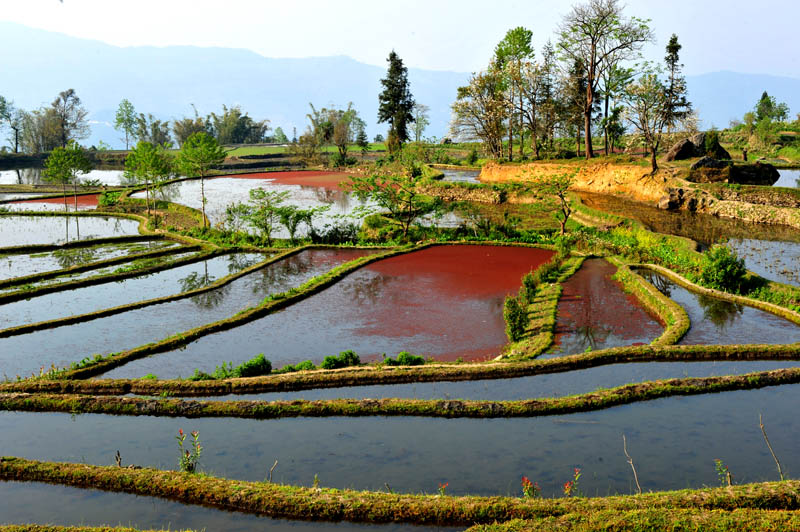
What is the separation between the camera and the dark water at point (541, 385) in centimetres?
1622

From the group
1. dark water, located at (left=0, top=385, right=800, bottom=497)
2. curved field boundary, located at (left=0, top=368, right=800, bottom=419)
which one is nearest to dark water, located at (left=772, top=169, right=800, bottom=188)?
dark water, located at (left=0, top=385, right=800, bottom=497)

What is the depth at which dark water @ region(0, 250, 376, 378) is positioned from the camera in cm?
1898

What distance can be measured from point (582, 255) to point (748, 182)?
85.3ft

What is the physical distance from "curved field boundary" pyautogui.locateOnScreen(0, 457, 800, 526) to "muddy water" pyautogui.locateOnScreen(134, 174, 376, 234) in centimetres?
3068

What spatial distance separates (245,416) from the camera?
49.9ft

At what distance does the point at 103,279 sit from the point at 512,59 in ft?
191

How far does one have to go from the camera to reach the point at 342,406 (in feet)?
50.0

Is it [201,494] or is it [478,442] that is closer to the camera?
[201,494]

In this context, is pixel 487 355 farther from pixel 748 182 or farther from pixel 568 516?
pixel 748 182

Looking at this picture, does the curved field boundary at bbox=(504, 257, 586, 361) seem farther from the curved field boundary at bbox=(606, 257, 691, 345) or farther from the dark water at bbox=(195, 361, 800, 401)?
the curved field boundary at bbox=(606, 257, 691, 345)

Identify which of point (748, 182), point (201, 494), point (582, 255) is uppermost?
point (748, 182)

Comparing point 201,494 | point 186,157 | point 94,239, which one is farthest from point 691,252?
point 186,157

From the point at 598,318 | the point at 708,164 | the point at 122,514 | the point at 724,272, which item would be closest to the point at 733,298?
the point at 724,272

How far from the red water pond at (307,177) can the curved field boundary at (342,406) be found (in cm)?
5565
